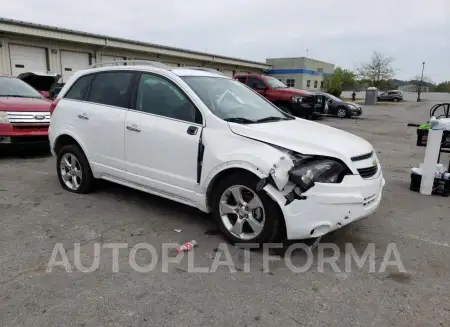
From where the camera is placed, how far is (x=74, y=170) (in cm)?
524

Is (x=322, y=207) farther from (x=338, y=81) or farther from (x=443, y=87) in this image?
(x=443, y=87)

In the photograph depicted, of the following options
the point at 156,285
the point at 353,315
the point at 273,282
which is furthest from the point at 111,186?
the point at 353,315

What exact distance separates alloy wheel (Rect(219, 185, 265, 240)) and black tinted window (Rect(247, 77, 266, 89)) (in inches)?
498

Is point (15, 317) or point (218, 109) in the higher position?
point (218, 109)

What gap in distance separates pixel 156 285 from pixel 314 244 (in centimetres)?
A: 166

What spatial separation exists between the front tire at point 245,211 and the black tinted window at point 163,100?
79 centimetres

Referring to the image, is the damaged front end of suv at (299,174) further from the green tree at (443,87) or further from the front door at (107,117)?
the green tree at (443,87)

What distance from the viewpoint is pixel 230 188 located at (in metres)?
3.63

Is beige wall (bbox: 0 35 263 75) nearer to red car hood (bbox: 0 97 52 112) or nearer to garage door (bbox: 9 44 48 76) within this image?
garage door (bbox: 9 44 48 76)

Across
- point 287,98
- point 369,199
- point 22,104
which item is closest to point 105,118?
point 369,199

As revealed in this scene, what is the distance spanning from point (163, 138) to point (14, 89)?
6.24 metres

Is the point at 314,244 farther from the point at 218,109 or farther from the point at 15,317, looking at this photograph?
the point at 15,317

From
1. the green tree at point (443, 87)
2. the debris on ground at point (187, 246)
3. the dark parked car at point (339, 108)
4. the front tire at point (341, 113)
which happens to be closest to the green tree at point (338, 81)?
the green tree at point (443, 87)

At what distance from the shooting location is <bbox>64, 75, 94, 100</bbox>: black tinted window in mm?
5109
